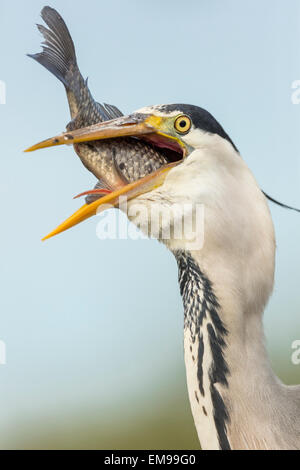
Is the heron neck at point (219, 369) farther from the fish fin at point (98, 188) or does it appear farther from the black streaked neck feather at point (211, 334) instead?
the fish fin at point (98, 188)

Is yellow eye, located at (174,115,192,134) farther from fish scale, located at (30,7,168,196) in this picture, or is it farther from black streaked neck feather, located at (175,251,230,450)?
black streaked neck feather, located at (175,251,230,450)

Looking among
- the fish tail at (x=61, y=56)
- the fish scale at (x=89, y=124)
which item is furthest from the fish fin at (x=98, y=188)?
the fish tail at (x=61, y=56)

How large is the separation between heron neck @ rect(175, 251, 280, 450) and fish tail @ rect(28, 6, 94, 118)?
439 millimetres

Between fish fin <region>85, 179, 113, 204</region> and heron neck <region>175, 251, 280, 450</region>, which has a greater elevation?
fish fin <region>85, 179, 113, 204</region>

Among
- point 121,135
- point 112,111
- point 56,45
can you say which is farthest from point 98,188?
point 56,45

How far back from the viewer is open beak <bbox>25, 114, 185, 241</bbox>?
1.14 metres

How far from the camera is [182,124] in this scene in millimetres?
1130

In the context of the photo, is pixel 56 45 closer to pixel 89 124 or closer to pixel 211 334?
pixel 89 124

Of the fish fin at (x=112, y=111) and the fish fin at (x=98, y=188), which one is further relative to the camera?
the fish fin at (x=112, y=111)

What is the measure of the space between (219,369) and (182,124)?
0.49 m

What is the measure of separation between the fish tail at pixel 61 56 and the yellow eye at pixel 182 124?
22 cm

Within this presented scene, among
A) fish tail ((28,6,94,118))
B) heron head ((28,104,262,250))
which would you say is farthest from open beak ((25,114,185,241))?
fish tail ((28,6,94,118))

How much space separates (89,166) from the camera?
1.21 m

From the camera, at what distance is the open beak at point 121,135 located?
44.7 inches
